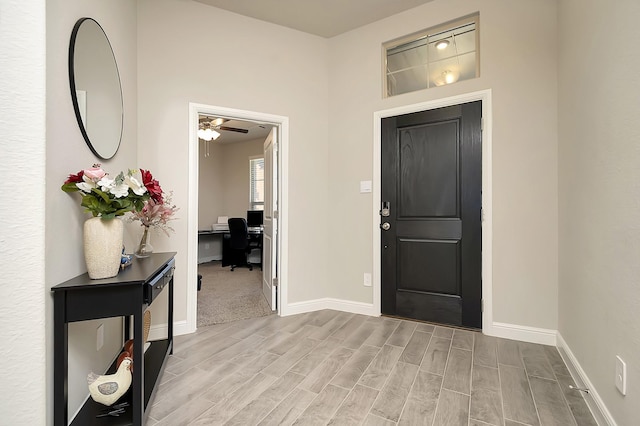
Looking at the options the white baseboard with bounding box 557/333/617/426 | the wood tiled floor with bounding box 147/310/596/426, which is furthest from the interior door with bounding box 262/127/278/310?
the white baseboard with bounding box 557/333/617/426

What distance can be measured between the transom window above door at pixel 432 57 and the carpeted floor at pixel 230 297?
2833mm

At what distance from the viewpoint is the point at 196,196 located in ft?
9.01

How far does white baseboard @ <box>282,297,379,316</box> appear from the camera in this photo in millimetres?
3148

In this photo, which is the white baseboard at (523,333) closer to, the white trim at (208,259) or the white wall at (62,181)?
the white wall at (62,181)

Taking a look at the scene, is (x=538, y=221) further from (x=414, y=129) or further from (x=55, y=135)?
(x=55, y=135)

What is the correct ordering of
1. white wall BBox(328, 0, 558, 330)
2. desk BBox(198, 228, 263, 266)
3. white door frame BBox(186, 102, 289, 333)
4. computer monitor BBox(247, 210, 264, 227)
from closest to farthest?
white wall BBox(328, 0, 558, 330) → white door frame BBox(186, 102, 289, 333) → desk BBox(198, 228, 263, 266) → computer monitor BBox(247, 210, 264, 227)

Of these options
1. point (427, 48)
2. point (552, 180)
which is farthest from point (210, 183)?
point (552, 180)

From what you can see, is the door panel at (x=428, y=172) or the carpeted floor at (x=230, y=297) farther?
the carpeted floor at (x=230, y=297)

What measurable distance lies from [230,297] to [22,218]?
287 cm

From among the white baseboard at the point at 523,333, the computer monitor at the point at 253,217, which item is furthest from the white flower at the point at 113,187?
the computer monitor at the point at 253,217

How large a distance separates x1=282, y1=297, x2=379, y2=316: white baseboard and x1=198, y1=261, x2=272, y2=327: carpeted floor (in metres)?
0.28

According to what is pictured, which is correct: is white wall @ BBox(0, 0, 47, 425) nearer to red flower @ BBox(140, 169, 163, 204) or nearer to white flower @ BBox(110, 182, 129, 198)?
white flower @ BBox(110, 182, 129, 198)

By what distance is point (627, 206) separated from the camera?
1.28m

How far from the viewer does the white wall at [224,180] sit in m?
6.81
